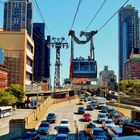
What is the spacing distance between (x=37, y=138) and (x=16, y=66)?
3123 inches

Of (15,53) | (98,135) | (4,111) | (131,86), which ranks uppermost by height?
(15,53)

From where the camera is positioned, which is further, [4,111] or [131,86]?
[131,86]

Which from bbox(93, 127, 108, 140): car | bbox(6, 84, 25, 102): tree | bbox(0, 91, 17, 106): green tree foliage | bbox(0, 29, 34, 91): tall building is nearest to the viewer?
bbox(93, 127, 108, 140): car

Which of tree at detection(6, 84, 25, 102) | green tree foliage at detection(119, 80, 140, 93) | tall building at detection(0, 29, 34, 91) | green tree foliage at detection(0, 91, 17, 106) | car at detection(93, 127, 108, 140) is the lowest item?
car at detection(93, 127, 108, 140)

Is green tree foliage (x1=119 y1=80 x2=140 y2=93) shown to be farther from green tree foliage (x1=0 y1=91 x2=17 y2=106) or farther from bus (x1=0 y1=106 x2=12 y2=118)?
bus (x1=0 y1=106 x2=12 y2=118)

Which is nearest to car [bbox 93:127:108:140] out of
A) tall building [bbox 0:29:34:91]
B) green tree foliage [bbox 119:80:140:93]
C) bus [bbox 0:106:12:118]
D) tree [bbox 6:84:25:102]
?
bus [bbox 0:106:12:118]

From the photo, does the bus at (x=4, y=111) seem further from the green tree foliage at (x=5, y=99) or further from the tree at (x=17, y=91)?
the tree at (x=17, y=91)

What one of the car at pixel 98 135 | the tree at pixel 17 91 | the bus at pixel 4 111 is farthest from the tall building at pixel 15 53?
the car at pixel 98 135

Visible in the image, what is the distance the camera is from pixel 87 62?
3625cm

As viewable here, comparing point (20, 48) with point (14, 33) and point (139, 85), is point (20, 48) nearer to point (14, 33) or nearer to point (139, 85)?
point (14, 33)

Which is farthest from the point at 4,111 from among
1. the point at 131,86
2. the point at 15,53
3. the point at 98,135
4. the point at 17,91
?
the point at 131,86

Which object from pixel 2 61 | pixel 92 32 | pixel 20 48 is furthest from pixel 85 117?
pixel 20 48

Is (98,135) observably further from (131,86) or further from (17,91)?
(131,86)

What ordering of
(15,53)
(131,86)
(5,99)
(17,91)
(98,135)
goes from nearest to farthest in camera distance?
(98,135), (5,99), (17,91), (15,53), (131,86)
